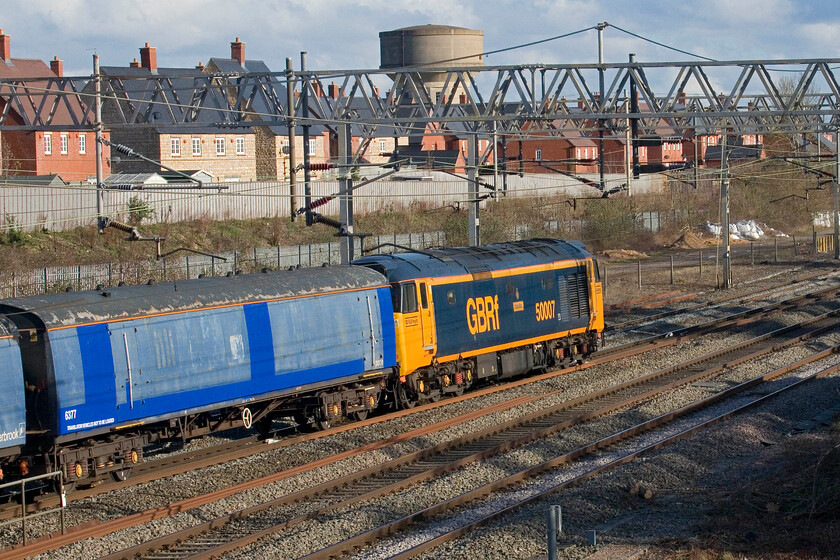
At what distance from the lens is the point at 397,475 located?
16422 millimetres

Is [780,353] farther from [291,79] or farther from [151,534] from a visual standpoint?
[151,534]

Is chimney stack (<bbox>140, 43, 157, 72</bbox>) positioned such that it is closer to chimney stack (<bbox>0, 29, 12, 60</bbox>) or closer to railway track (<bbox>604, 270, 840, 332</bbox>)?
chimney stack (<bbox>0, 29, 12, 60</bbox>)

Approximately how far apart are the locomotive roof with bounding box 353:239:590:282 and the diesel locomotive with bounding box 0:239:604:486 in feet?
0.15

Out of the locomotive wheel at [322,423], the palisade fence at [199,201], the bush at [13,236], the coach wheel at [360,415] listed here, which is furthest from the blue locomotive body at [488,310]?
the bush at [13,236]

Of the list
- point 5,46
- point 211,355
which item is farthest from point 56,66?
point 211,355

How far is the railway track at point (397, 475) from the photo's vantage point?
42.5 ft

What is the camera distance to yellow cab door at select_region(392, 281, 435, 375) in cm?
2119

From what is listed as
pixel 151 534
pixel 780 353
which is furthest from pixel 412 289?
pixel 780 353

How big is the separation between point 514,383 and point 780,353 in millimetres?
8107

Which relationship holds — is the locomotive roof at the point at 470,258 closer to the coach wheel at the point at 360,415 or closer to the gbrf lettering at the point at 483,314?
the gbrf lettering at the point at 483,314

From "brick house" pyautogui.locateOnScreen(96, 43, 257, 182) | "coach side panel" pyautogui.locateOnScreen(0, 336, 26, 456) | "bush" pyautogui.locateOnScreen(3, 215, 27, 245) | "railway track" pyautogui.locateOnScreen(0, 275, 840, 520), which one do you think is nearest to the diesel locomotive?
"coach side panel" pyautogui.locateOnScreen(0, 336, 26, 456)

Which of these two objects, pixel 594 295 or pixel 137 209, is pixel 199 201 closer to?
pixel 137 209

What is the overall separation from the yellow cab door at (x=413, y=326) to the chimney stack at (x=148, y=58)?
163 feet

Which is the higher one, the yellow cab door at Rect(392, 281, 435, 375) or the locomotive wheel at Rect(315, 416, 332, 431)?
the yellow cab door at Rect(392, 281, 435, 375)
